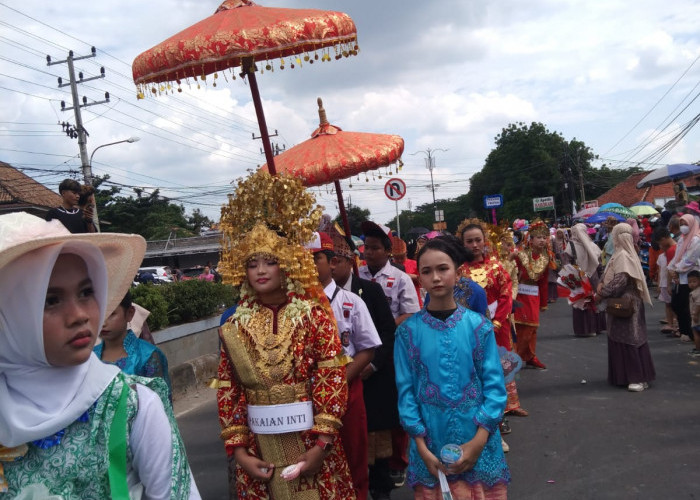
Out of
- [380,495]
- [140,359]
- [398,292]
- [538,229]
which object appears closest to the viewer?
[140,359]

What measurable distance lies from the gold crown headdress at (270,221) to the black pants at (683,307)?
819cm

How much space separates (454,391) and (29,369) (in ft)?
7.24

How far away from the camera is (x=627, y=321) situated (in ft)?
25.0

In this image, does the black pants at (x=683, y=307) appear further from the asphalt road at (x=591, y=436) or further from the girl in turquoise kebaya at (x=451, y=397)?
the girl in turquoise kebaya at (x=451, y=397)

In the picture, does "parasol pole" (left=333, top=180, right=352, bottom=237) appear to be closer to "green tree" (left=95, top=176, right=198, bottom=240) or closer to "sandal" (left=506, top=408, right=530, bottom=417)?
"sandal" (left=506, top=408, right=530, bottom=417)

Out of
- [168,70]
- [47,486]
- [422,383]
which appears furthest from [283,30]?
[47,486]

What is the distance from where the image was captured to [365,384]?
4.73 meters

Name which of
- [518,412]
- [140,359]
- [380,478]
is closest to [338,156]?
[140,359]

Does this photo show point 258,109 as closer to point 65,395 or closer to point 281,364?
point 281,364

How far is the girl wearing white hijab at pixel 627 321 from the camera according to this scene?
738 centimetres

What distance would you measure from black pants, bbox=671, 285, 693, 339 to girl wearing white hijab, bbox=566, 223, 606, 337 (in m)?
1.30

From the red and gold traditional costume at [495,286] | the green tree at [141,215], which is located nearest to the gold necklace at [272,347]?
the red and gold traditional costume at [495,286]

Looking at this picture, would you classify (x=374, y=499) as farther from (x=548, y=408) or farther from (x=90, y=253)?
(x=90, y=253)

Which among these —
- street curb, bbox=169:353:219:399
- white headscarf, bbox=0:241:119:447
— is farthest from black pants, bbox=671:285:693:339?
white headscarf, bbox=0:241:119:447
